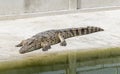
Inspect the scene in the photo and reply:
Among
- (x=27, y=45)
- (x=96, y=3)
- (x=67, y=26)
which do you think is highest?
(x=96, y=3)

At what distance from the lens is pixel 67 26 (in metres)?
8.93

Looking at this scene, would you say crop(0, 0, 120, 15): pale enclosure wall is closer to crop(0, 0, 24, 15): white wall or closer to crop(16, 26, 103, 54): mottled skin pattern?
Result: crop(0, 0, 24, 15): white wall

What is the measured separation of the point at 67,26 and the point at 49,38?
59.1 inches

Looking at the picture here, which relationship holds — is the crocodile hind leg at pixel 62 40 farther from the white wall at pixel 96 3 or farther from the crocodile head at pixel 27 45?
the white wall at pixel 96 3

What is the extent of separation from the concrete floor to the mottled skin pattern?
118 millimetres

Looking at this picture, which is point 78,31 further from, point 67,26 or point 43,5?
point 43,5

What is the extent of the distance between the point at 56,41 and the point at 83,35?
85cm

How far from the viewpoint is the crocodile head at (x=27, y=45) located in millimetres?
6989

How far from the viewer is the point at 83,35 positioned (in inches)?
324

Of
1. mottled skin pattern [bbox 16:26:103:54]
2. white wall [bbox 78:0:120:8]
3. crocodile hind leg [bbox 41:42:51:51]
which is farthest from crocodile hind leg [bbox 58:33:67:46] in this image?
white wall [bbox 78:0:120:8]

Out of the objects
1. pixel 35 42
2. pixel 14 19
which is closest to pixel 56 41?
pixel 35 42

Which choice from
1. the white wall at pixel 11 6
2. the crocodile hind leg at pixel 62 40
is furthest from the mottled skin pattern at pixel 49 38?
the white wall at pixel 11 6

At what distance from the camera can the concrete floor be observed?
729 centimetres

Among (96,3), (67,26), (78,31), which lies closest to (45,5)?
(67,26)
